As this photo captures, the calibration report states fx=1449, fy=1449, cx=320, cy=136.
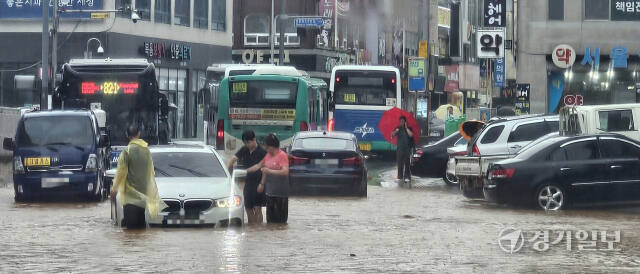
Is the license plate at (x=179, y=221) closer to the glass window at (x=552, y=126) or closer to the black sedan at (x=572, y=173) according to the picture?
the black sedan at (x=572, y=173)

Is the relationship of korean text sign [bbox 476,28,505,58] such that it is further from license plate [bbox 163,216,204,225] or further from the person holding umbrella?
license plate [bbox 163,216,204,225]

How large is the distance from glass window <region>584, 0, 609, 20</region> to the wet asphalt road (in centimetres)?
2573

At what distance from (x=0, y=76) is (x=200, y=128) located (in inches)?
457

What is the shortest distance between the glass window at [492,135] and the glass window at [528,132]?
295mm

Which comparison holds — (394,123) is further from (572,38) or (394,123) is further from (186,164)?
(186,164)

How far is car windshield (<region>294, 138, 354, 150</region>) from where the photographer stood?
2911cm

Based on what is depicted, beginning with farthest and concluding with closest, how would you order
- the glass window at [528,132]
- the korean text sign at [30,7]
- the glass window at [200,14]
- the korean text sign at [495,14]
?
the glass window at [200,14], the korean text sign at [30,7], the korean text sign at [495,14], the glass window at [528,132]

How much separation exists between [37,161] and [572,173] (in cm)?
983

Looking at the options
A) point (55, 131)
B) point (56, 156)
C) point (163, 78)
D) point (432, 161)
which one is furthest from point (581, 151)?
point (163, 78)

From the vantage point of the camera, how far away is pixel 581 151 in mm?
24734

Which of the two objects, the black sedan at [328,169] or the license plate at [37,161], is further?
the black sedan at [328,169]

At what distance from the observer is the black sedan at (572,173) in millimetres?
24484

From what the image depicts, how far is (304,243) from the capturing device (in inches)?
687

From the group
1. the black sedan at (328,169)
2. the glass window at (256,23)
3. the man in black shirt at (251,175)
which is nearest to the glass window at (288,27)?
the glass window at (256,23)
